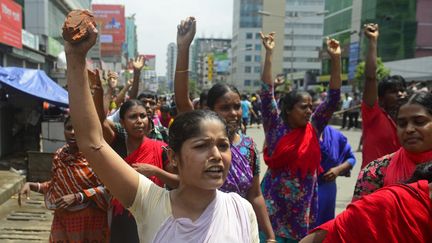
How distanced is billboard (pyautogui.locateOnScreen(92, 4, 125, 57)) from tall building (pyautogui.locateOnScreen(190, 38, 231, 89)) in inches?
1286

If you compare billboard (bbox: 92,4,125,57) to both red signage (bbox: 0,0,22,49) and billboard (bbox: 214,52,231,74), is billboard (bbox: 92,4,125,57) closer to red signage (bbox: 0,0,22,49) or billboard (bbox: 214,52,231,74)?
red signage (bbox: 0,0,22,49)

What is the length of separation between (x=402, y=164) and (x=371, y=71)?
129cm

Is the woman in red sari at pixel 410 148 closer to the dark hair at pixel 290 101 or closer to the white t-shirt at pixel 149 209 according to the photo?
the white t-shirt at pixel 149 209

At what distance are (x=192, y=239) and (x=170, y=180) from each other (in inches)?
32.9

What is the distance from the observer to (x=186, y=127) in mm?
1716

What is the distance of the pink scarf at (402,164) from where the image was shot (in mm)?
1859

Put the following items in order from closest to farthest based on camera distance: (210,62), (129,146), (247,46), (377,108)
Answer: (129,146)
(377,108)
(247,46)
(210,62)

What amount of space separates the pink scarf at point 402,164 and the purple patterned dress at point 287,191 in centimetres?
130

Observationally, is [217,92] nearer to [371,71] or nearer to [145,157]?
[145,157]

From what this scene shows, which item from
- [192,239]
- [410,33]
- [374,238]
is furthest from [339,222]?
[410,33]

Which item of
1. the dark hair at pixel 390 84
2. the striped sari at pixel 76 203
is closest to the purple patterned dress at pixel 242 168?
the striped sari at pixel 76 203

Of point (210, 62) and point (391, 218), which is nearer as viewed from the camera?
point (391, 218)

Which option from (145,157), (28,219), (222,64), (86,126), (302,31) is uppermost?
(302,31)

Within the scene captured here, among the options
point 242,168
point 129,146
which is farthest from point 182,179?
point 129,146
